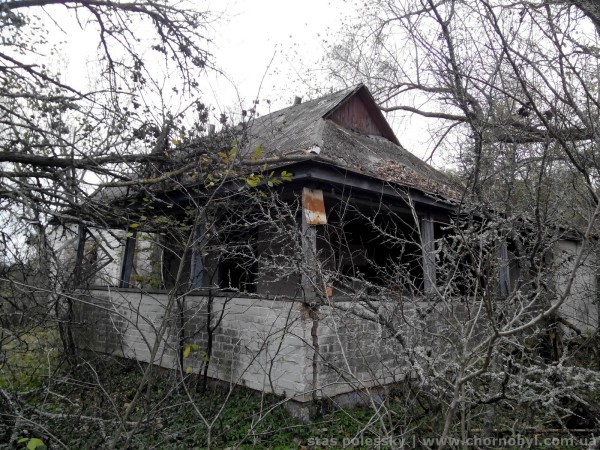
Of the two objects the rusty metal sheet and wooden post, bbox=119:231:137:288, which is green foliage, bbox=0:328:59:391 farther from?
the rusty metal sheet

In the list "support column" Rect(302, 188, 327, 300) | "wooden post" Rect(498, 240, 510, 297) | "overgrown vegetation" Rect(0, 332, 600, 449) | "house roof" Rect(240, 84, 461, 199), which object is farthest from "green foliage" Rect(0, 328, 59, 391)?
"wooden post" Rect(498, 240, 510, 297)

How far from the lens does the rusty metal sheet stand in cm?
550

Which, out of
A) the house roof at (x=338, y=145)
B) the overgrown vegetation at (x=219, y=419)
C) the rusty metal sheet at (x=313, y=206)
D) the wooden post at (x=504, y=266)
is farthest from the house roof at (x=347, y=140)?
the overgrown vegetation at (x=219, y=419)

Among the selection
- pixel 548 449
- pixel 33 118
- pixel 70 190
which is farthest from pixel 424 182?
pixel 33 118

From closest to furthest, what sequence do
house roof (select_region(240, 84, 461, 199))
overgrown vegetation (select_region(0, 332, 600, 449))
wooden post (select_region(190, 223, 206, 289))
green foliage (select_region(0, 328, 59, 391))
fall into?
overgrown vegetation (select_region(0, 332, 600, 449))
green foliage (select_region(0, 328, 59, 391))
wooden post (select_region(190, 223, 206, 289))
house roof (select_region(240, 84, 461, 199))

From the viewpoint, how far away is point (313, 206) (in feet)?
18.4

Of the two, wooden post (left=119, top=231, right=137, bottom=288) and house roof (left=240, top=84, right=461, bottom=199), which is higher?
house roof (left=240, top=84, right=461, bottom=199)

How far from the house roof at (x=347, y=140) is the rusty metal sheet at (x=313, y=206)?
47 centimetres

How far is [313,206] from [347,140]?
8.95 ft

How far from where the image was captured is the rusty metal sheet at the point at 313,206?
5.50m

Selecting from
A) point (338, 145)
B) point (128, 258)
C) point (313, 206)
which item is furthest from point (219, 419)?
point (128, 258)

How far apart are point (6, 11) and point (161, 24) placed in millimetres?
1817

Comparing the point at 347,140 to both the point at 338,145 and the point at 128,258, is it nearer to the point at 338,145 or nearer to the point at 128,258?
the point at 338,145

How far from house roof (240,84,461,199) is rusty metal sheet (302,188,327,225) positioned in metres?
0.47
